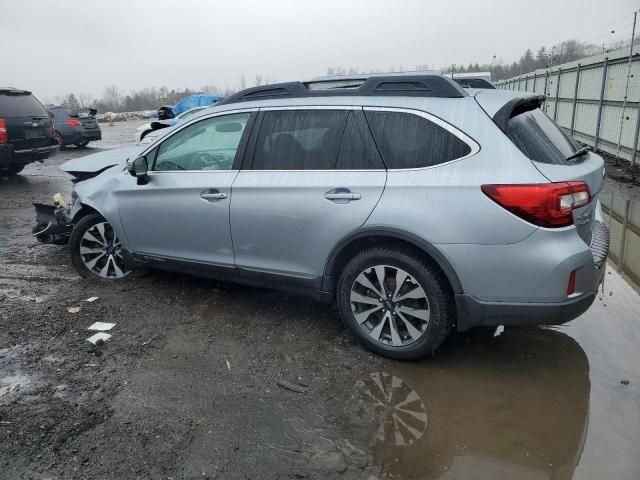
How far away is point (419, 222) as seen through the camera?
3.12 metres

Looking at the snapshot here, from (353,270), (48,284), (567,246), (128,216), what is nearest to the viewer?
(567,246)

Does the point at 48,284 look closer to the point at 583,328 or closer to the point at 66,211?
the point at 66,211

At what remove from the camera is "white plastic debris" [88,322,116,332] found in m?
A: 3.99

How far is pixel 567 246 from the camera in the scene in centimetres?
288

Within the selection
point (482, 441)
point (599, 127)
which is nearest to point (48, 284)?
point (482, 441)

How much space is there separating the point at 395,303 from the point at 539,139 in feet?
4.53

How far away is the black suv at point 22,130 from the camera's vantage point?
9.82 m

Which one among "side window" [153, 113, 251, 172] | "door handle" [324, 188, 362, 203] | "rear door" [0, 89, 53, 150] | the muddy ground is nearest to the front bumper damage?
the muddy ground

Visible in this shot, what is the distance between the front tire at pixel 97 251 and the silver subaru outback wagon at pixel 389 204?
609 mm

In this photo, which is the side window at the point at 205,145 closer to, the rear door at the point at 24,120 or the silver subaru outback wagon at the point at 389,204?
the silver subaru outback wagon at the point at 389,204

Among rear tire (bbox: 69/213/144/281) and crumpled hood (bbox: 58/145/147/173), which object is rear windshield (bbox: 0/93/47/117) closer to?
crumpled hood (bbox: 58/145/147/173)

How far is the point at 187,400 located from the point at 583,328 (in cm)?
293

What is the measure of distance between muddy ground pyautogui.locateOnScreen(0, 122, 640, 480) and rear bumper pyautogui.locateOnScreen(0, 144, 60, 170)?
6.61 metres

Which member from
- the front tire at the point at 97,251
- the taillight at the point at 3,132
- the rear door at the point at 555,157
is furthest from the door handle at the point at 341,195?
the taillight at the point at 3,132
